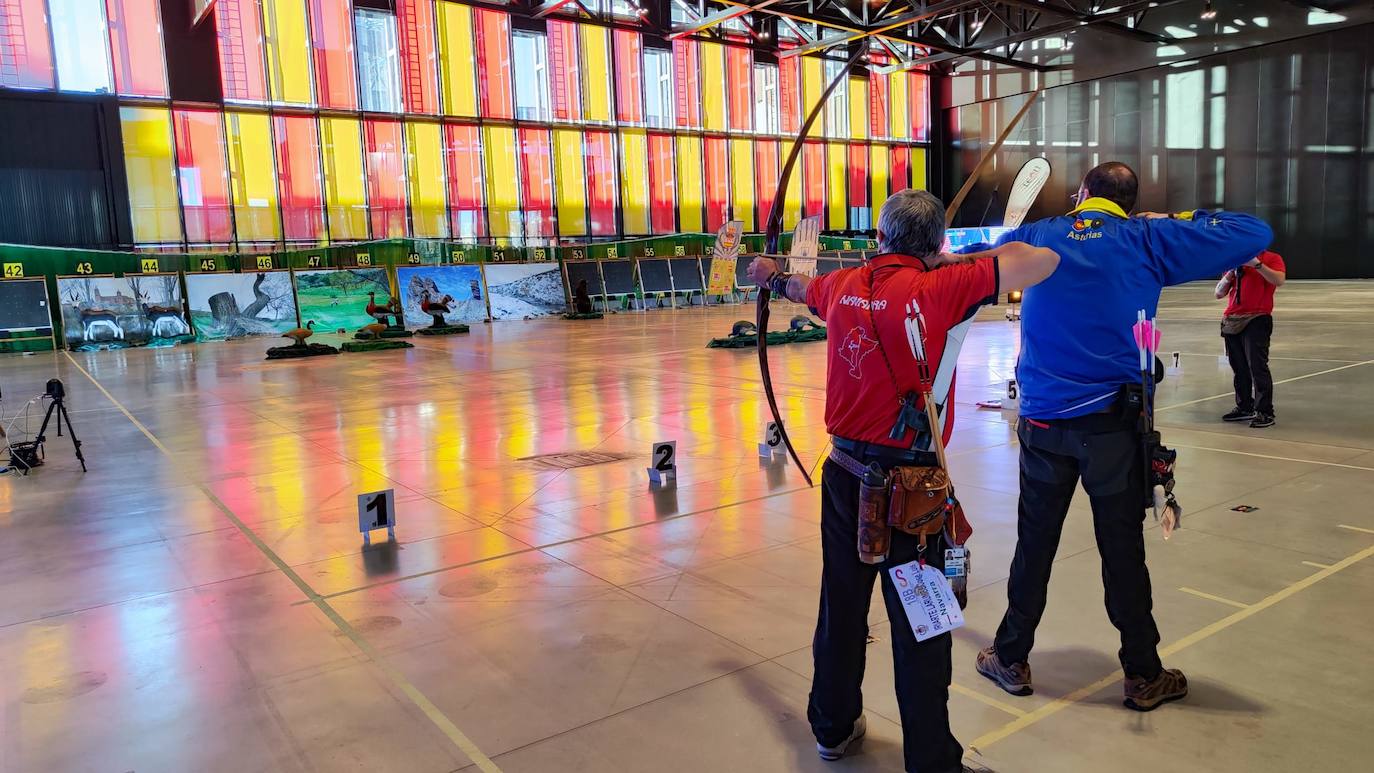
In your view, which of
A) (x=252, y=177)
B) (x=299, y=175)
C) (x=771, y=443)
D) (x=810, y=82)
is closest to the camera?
(x=771, y=443)

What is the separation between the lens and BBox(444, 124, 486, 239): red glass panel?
26.1m

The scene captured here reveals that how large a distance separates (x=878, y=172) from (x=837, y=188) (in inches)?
91.0

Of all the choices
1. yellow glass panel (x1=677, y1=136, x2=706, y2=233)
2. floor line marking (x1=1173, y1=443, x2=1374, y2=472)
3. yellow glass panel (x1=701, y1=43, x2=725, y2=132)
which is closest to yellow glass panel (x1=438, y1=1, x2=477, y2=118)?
yellow glass panel (x1=677, y1=136, x2=706, y2=233)

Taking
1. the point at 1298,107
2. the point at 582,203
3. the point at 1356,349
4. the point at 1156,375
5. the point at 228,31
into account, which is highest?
the point at 228,31

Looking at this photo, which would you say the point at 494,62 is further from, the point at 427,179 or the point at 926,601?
the point at 926,601

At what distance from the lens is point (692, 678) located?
122 inches

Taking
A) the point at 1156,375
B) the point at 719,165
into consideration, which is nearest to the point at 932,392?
the point at 1156,375

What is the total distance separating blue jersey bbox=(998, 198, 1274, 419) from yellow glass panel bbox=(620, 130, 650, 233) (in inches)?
1073

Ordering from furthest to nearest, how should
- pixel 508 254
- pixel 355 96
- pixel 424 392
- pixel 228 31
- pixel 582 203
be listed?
pixel 582 203 → pixel 508 254 → pixel 355 96 → pixel 228 31 → pixel 424 392

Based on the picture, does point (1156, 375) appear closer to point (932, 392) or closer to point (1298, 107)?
point (932, 392)

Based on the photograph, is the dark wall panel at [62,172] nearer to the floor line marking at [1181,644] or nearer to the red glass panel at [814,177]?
the red glass panel at [814,177]

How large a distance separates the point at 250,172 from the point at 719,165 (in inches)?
594

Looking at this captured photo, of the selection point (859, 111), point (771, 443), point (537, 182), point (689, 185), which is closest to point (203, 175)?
point (537, 182)

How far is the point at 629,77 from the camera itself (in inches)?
1148
